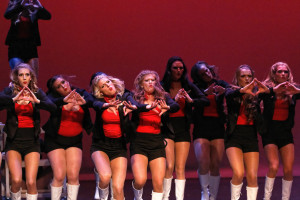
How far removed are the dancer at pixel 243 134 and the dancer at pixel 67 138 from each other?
1.63m

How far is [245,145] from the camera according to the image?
6.32 meters

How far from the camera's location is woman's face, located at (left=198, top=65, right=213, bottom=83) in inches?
278

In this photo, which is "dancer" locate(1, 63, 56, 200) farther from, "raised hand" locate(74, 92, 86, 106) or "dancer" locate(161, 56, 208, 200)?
"dancer" locate(161, 56, 208, 200)

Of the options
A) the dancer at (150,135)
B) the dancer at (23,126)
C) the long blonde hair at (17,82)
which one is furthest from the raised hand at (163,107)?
the long blonde hair at (17,82)

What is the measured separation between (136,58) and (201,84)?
2096mm

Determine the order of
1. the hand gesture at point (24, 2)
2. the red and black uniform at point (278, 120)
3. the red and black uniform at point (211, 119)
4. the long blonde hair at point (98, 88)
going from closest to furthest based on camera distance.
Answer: the long blonde hair at point (98, 88) < the red and black uniform at point (278, 120) < the red and black uniform at point (211, 119) < the hand gesture at point (24, 2)

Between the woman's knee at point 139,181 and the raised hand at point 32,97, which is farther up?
the raised hand at point 32,97

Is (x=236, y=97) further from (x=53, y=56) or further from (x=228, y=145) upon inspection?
(x=53, y=56)

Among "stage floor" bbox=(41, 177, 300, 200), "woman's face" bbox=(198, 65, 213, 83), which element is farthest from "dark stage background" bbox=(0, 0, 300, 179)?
"woman's face" bbox=(198, 65, 213, 83)

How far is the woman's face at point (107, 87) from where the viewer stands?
250 inches

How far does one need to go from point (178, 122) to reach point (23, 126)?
71.9 inches

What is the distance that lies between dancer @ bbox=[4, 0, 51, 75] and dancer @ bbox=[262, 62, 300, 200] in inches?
117

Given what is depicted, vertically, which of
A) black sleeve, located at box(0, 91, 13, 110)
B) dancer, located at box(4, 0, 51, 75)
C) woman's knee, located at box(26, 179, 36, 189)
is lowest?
woman's knee, located at box(26, 179, 36, 189)

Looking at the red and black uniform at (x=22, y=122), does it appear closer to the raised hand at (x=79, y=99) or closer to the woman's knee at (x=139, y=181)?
the raised hand at (x=79, y=99)
